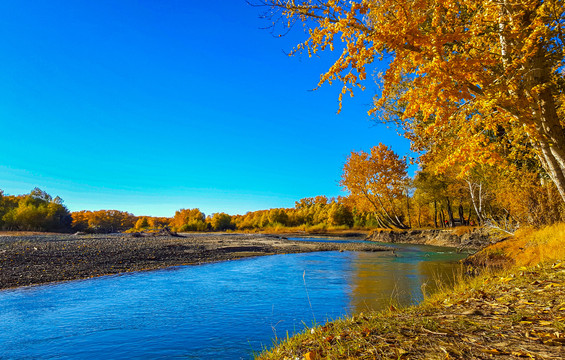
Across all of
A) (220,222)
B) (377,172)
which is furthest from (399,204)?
(220,222)

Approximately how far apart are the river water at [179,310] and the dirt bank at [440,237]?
521 inches

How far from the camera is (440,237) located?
106 feet

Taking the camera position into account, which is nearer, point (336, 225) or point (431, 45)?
point (431, 45)

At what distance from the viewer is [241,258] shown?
21.3 m

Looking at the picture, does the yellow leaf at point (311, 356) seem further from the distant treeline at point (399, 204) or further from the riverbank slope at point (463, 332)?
the distant treeline at point (399, 204)

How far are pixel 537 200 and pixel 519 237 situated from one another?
2.32m

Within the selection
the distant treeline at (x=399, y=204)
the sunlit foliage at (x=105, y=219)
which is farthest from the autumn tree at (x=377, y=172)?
the sunlit foliage at (x=105, y=219)

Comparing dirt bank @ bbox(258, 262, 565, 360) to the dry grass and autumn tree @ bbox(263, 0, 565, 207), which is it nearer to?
autumn tree @ bbox(263, 0, 565, 207)

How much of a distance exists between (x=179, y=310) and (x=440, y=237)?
31.0 m

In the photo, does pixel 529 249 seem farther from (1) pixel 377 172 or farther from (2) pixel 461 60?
(1) pixel 377 172

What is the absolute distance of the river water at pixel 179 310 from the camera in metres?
6.05

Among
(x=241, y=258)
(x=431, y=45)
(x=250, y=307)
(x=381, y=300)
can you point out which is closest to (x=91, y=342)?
(x=250, y=307)

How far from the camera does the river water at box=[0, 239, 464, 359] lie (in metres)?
6.05

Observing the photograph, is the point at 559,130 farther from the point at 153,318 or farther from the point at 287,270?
the point at 287,270
